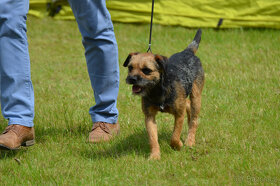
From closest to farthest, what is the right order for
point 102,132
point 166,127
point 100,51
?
point 100,51, point 102,132, point 166,127

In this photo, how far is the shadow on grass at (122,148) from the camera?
13.3ft

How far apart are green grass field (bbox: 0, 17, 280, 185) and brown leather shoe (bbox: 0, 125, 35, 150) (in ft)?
0.39

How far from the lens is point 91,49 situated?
14.3 ft

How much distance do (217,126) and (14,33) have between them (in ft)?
7.36

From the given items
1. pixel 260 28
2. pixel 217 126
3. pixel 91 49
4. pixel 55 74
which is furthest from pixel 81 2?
pixel 260 28

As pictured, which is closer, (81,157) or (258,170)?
(258,170)

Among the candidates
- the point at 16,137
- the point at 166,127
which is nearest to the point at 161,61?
the point at 166,127

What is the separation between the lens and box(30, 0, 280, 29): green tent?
876 cm

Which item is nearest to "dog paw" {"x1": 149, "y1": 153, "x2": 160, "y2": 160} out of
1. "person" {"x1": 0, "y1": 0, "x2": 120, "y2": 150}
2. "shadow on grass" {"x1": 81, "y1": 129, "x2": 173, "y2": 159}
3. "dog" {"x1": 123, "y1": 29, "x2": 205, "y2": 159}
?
"dog" {"x1": 123, "y1": 29, "x2": 205, "y2": 159}

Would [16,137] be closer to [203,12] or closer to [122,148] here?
[122,148]

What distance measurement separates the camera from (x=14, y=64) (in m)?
3.93

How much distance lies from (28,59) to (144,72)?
1060 mm

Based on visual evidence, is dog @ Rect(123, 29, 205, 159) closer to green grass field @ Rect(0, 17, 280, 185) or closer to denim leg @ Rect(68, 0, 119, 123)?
green grass field @ Rect(0, 17, 280, 185)

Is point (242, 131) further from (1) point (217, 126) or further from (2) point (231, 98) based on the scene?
(2) point (231, 98)
